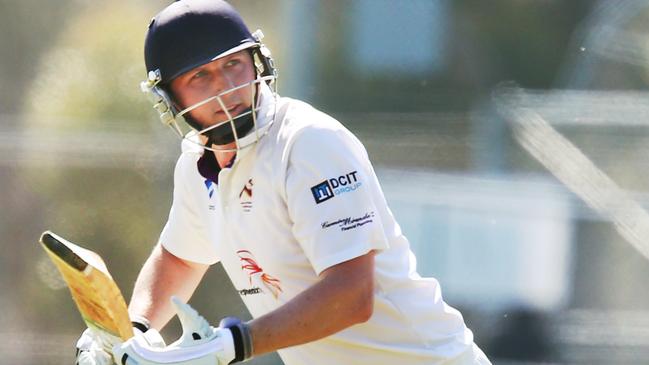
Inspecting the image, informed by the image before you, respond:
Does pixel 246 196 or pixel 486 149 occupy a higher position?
pixel 246 196

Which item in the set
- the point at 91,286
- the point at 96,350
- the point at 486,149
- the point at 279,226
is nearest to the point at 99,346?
the point at 96,350

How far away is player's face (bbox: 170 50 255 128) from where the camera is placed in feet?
11.2

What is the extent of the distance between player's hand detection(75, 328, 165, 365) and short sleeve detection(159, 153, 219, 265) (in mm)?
591

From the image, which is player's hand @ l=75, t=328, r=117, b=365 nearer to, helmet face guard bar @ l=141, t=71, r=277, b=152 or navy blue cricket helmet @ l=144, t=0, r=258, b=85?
helmet face guard bar @ l=141, t=71, r=277, b=152

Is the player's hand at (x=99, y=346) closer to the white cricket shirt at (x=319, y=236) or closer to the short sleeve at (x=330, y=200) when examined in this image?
the white cricket shirt at (x=319, y=236)

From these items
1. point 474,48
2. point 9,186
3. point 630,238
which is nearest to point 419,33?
point 474,48

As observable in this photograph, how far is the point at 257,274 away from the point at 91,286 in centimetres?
51

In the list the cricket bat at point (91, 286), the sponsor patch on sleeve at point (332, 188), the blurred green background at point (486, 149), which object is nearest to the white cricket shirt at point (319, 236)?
the sponsor patch on sleeve at point (332, 188)

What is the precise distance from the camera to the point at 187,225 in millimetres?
3965

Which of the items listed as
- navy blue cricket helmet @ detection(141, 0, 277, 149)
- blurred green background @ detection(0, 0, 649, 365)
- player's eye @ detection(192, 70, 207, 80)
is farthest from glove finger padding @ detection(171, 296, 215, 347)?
blurred green background @ detection(0, 0, 649, 365)

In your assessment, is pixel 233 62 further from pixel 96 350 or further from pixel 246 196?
pixel 96 350

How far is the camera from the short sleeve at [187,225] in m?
3.87

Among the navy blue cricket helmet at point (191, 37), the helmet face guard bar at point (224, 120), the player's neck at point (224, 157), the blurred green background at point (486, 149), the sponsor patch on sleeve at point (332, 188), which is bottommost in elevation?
the blurred green background at point (486, 149)

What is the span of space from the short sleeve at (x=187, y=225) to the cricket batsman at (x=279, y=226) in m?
0.06
